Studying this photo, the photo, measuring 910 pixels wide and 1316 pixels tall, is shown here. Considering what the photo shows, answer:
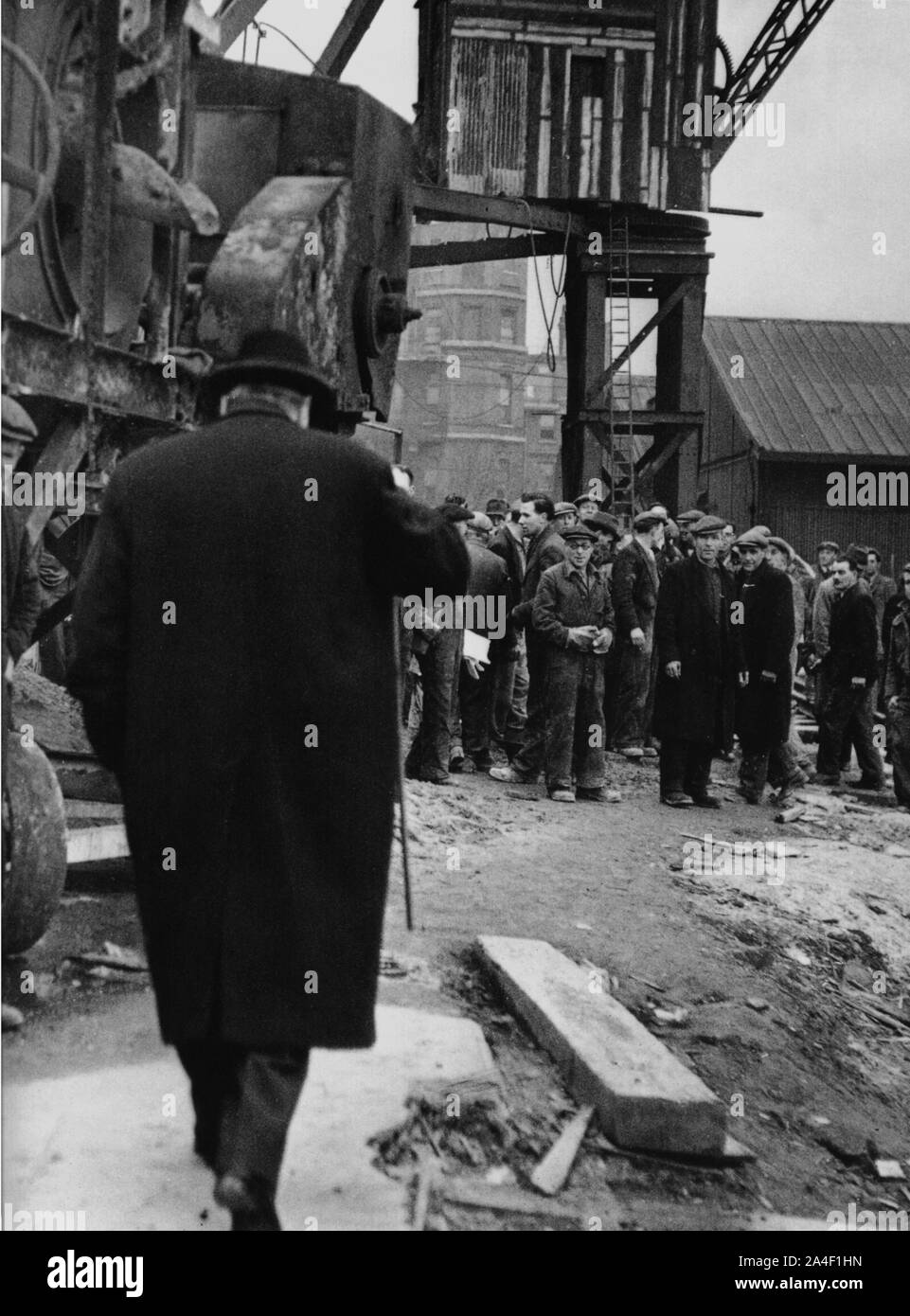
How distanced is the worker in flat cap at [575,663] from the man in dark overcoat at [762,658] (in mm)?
1382

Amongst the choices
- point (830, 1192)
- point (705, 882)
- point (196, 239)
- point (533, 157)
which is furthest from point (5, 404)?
point (533, 157)

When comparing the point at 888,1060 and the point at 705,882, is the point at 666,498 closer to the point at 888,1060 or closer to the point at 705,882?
the point at 705,882

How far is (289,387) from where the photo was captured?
3.73 metres

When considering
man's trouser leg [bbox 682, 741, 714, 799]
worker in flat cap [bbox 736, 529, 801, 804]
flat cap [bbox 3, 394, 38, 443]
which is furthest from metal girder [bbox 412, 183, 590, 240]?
flat cap [bbox 3, 394, 38, 443]

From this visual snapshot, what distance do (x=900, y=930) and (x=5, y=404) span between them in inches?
293

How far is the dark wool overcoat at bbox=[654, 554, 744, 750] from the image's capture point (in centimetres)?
1174

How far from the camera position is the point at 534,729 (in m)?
11.8

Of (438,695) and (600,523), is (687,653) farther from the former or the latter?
(438,695)

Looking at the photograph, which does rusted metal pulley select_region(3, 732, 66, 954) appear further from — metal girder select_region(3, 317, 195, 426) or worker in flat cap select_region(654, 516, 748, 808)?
worker in flat cap select_region(654, 516, 748, 808)

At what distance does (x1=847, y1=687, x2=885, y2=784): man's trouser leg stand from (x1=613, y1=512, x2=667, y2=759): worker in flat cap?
1.86 meters

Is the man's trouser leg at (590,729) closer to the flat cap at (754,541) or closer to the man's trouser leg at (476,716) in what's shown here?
the man's trouser leg at (476,716)

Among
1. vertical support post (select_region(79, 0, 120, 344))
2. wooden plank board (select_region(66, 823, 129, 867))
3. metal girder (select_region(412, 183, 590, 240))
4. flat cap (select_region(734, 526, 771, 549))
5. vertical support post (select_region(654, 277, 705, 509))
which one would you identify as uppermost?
metal girder (select_region(412, 183, 590, 240))

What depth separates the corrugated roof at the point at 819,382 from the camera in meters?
26.9

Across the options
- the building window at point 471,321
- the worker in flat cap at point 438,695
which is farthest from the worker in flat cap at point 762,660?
the building window at point 471,321
